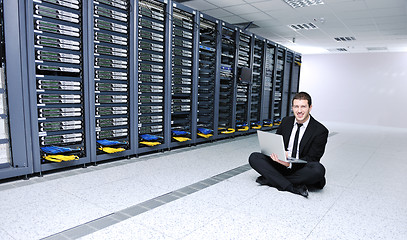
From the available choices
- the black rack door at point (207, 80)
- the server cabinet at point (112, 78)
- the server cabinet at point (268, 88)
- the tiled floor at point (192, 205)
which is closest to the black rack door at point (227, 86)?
the black rack door at point (207, 80)

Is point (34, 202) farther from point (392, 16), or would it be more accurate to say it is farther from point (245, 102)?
point (392, 16)

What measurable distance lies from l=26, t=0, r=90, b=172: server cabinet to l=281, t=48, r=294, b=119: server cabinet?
5.81 meters

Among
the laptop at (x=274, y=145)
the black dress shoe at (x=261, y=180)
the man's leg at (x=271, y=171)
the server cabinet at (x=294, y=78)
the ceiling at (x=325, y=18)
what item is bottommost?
the black dress shoe at (x=261, y=180)

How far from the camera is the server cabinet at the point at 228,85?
529 cm

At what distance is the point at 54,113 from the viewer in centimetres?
294

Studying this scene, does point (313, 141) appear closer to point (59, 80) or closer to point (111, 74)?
point (111, 74)

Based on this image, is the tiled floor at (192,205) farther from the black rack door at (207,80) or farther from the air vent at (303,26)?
the air vent at (303,26)

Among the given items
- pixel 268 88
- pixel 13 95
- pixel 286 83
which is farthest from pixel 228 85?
pixel 13 95

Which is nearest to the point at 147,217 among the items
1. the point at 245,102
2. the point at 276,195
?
the point at 276,195

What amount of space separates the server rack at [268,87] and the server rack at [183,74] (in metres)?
2.71

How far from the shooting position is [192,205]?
2221 millimetres

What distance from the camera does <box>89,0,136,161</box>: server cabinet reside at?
3248 mm

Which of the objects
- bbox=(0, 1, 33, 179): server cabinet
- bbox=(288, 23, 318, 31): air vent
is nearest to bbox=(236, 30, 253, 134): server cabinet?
bbox=(288, 23, 318, 31): air vent

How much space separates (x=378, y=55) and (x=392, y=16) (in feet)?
17.8
